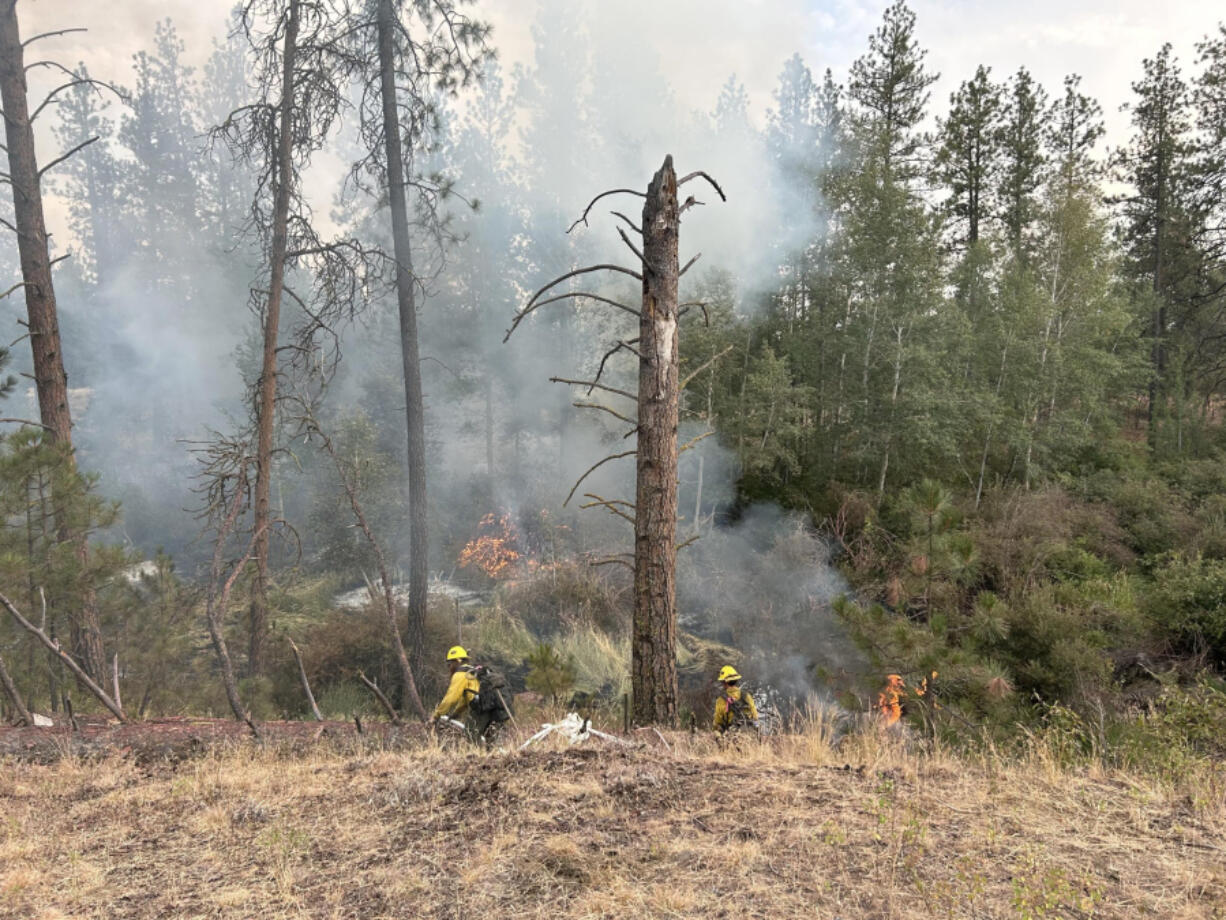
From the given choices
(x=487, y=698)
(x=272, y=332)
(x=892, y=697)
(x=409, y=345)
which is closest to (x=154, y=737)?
(x=487, y=698)

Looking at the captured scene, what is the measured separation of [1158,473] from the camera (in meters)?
17.3

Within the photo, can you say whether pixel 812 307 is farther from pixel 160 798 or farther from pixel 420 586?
pixel 160 798

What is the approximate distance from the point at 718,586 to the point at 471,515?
905cm

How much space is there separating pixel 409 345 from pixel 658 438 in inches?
281

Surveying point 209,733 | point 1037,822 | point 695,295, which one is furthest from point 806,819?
point 695,295

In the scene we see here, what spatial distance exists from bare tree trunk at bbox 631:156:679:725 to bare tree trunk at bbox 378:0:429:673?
6.11 meters

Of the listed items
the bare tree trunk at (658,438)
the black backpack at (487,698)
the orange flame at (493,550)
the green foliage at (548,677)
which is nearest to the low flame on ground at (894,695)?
the bare tree trunk at (658,438)

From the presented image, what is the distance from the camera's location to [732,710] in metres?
6.55

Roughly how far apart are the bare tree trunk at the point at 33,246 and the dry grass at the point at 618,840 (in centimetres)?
477

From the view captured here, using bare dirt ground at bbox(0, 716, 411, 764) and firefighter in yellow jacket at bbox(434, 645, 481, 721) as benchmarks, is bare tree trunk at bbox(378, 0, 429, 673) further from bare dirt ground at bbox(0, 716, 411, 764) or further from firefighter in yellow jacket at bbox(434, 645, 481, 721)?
firefighter in yellow jacket at bbox(434, 645, 481, 721)

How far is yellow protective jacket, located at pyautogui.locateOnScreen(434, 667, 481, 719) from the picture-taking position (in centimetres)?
662

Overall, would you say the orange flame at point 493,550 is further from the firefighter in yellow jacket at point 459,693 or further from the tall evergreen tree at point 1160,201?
the tall evergreen tree at point 1160,201

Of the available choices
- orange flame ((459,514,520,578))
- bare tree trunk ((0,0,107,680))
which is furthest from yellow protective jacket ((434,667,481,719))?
orange flame ((459,514,520,578))

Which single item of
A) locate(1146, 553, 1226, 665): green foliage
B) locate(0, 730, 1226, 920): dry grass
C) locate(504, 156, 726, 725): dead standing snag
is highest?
locate(504, 156, 726, 725): dead standing snag
